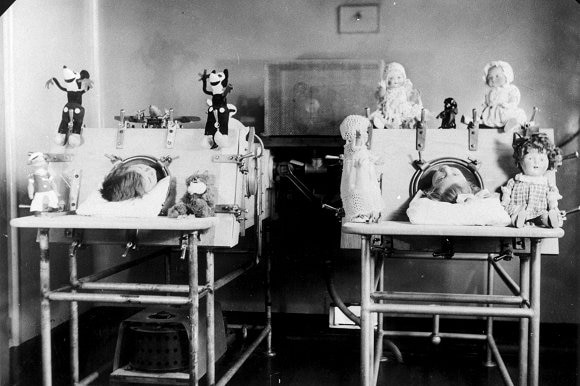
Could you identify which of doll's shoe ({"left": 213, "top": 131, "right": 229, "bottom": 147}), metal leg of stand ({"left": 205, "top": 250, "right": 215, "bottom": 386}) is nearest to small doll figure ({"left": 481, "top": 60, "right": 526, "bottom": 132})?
doll's shoe ({"left": 213, "top": 131, "right": 229, "bottom": 147})

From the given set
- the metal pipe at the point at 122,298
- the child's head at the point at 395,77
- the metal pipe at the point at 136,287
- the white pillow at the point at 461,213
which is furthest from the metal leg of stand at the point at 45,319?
the child's head at the point at 395,77

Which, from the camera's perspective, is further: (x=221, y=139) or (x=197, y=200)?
(x=221, y=139)

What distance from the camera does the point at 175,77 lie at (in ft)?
12.5

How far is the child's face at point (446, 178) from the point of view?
98.0 inches

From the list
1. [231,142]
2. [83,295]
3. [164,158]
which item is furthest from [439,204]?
[83,295]

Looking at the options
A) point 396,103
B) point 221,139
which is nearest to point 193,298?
point 221,139

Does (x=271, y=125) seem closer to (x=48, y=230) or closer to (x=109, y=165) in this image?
(x=109, y=165)

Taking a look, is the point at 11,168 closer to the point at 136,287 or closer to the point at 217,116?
the point at 136,287

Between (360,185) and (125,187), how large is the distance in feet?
3.43

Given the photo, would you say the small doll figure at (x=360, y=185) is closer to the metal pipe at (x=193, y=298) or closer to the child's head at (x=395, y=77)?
the child's head at (x=395, y=77)

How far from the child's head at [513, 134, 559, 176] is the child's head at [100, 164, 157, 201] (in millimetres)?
1642

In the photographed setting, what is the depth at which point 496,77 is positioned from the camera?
112 inches

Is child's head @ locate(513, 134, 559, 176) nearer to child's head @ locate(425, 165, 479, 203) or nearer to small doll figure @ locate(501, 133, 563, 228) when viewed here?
small doll figure @ locate(501, 133, 563, 228)

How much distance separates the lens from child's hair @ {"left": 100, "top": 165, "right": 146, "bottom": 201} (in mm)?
2584
